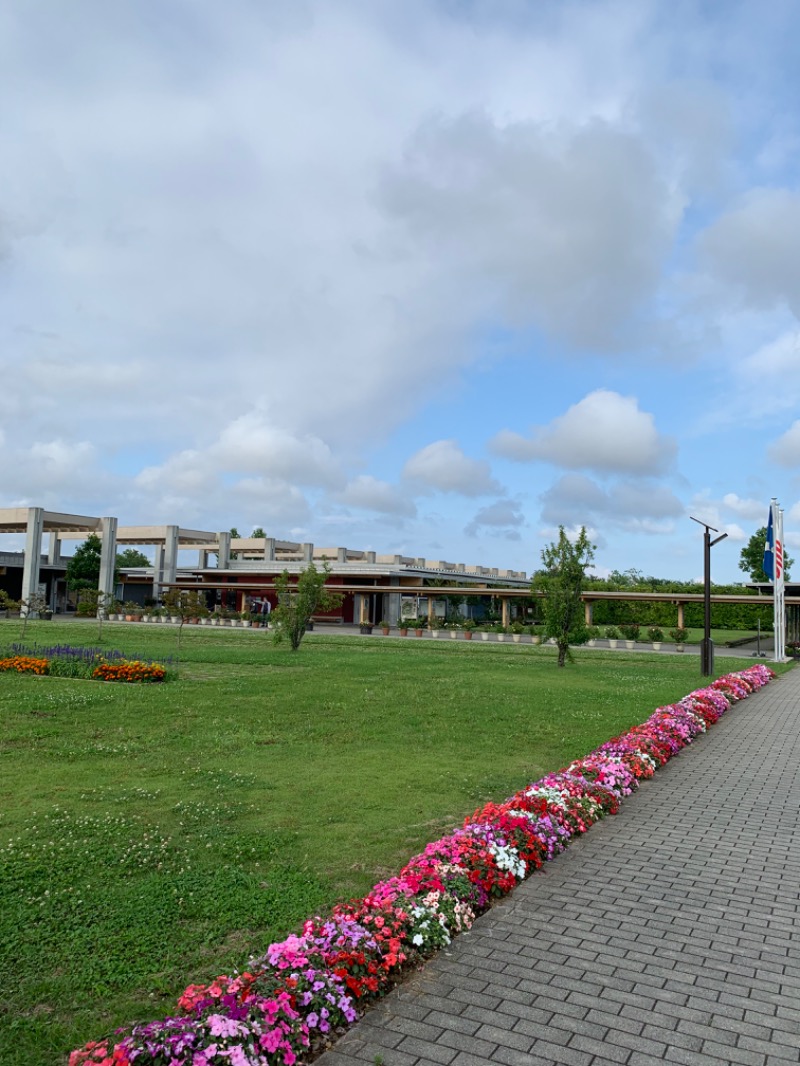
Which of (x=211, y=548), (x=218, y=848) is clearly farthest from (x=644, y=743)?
(x=211, y=548)

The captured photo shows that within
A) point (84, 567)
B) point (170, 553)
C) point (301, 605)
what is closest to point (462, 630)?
point (301, 605)

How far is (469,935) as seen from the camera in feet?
15.3

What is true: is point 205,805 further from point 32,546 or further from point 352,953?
point 32,546

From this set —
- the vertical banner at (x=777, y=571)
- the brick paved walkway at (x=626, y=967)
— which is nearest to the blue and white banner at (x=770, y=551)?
the vertical banner at (x=777, y=571)

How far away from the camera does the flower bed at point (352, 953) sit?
3219mm

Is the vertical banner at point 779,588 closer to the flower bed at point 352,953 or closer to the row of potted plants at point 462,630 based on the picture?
the row of potted plants at point 462,630

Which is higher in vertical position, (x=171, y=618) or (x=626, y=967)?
(x=171, y=618)

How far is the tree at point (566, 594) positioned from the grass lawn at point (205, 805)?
23.6 ft

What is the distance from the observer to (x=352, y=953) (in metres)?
3.94

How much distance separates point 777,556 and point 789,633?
17896 millimetres

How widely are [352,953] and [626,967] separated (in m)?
1.56

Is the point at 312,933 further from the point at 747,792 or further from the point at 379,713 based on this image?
the point at 379,713

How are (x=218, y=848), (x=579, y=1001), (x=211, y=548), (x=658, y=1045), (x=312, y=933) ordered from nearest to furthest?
(x=658, y=1045) → (x=579, y=1001) → (x=312, y=933) → (x=218, y=848) → (x=211, y=548)

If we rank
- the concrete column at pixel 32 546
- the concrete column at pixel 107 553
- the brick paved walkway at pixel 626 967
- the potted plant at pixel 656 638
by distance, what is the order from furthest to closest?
the concrete column at pixel 107 553 → the concrete column at pixel 32 546 → the potted plant at pixel 656 638 → the brick paved walkway at pixel 626 967
